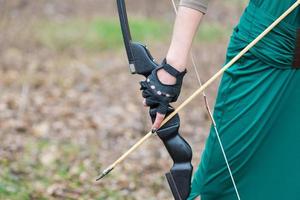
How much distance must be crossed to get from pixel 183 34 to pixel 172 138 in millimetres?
372

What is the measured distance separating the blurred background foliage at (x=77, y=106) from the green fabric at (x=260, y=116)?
171 centimetres

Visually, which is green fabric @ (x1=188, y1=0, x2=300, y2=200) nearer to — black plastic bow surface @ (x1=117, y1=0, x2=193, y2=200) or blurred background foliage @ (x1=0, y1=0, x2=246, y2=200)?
black plastic bow surface @ (x1=117, y1=0, x2=193, y2=200)

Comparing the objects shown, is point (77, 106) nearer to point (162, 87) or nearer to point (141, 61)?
point (141, 61)

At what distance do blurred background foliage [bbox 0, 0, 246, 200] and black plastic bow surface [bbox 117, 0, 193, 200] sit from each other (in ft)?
5.49

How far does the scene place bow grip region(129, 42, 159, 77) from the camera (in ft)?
7.07

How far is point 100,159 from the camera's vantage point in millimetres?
4617

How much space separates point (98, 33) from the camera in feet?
34.1

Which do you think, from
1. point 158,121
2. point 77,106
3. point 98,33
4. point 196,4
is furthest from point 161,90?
point 98,33

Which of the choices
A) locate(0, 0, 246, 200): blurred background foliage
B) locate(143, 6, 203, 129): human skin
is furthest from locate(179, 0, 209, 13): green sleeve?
locate(0, 0, 246, 200): blurred background foliage

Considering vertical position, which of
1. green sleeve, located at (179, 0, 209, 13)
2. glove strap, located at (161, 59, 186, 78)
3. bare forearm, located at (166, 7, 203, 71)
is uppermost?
green sleeve, located at (179, 0, 209, 13)

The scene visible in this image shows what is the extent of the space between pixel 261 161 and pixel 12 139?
116 inches

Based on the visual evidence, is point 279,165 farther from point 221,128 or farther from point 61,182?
point 61,182

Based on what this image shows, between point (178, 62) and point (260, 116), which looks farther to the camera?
point (260, 116)

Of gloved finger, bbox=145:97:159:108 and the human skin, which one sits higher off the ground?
the human skin
